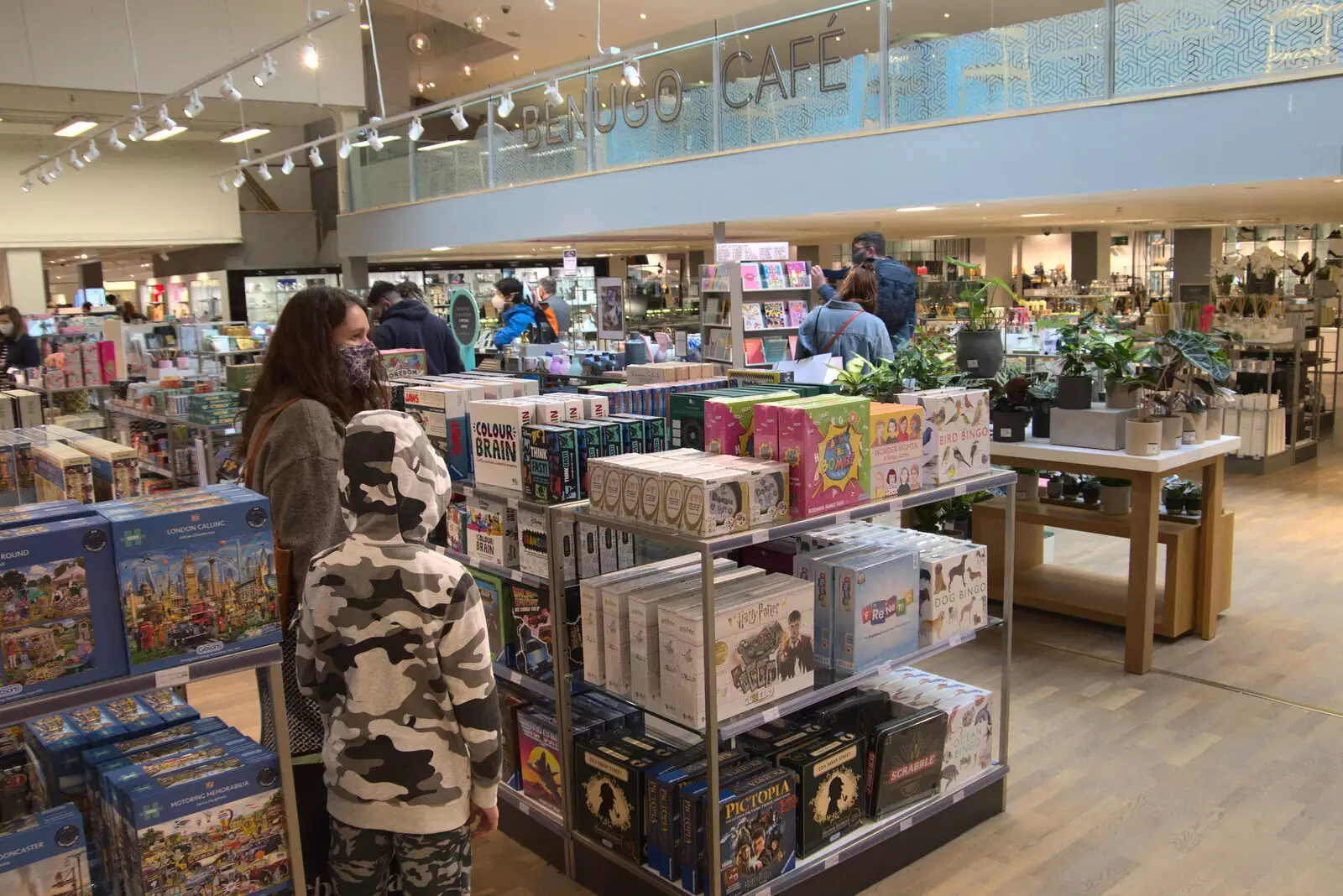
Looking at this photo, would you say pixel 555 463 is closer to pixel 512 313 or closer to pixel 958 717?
pixel 958 717

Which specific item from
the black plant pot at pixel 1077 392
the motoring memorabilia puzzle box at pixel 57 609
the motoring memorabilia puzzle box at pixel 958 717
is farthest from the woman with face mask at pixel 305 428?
the black plant pot at pixel 1077 392

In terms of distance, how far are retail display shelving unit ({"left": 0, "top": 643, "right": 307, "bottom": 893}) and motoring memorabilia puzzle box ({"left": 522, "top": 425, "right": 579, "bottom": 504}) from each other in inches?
43.0

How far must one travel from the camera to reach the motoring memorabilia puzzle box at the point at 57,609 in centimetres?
181

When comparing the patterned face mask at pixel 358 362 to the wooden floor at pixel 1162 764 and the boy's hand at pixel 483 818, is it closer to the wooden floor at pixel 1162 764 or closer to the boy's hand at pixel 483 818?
the boy's hand at pixel 483 818

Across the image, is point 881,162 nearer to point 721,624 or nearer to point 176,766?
point 721,624

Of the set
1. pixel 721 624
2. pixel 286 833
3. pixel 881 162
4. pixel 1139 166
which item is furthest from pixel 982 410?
pixel 881 162

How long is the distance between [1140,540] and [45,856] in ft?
13.8

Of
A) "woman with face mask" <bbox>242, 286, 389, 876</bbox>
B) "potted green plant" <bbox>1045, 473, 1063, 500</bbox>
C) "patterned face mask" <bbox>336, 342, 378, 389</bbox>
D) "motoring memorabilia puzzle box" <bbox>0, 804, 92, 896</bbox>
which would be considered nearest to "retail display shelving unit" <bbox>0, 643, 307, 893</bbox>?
"motoring memorabilia puzzle box" <bbox>0, 804, 92, 896</bbox>

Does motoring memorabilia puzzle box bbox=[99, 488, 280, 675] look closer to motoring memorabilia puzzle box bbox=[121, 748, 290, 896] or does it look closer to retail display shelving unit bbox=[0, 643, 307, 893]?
retail display shelving unit bbox=[0, 643, 307, 893]

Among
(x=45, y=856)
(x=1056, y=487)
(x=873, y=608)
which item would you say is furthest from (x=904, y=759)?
(x=1056, y=487)

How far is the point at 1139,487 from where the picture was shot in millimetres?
4562

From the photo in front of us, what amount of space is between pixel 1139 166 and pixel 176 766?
22.0ft

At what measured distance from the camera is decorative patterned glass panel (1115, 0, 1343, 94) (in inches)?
233

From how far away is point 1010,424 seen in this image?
16.3ft
